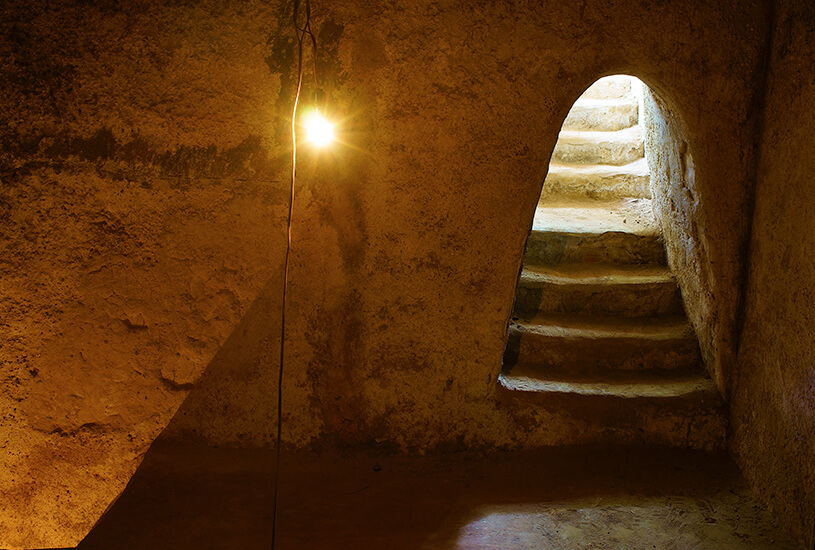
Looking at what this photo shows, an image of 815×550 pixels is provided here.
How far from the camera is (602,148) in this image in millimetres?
5336

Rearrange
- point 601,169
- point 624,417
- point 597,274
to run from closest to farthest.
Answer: point 624,417
point 597,274
point 601,169

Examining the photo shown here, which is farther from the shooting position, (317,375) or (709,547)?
(317,375)

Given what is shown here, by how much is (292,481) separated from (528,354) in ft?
5.35

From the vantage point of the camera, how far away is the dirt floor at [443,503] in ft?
8.57

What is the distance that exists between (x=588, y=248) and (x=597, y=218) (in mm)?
461

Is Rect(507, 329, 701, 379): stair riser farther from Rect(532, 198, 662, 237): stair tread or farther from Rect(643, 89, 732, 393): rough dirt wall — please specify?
Rect(532, 198, 662, 237): stair tread

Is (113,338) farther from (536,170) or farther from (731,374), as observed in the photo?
(731,374)

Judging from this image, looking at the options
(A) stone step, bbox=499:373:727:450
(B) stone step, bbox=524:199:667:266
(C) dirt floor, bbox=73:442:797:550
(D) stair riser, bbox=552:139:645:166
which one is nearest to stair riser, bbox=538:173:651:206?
(D) stair riser, bbox=552:139:645:166

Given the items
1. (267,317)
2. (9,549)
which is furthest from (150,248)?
(9,549)

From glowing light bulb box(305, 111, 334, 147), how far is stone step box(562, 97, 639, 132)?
3.51m

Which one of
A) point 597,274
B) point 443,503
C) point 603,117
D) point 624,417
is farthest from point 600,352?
point 603,117

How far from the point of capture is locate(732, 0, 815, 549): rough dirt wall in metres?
2.50

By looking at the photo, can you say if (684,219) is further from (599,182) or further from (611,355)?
(599,182)

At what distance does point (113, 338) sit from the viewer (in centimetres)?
295
